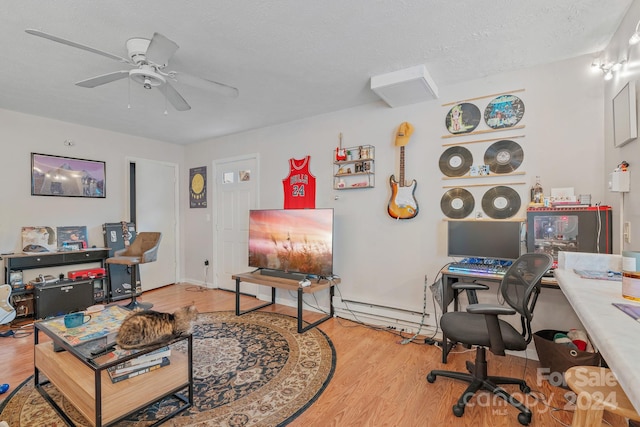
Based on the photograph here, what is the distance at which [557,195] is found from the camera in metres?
2.44

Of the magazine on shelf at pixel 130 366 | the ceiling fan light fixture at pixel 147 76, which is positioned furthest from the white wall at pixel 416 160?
the magazine on shelf at pixel 130 366

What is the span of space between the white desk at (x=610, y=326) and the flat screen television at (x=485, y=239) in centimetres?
75

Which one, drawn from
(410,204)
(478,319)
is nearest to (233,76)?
(410,204)

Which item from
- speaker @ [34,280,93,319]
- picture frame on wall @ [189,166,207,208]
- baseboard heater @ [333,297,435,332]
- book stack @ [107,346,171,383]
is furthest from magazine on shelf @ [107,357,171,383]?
picture frame on wall @ [189,166,207,208]

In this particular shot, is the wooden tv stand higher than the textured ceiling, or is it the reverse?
the textured ceiling

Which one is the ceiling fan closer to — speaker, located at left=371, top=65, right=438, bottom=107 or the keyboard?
speaker, located at left=371, top=65, right=438, bottom=107

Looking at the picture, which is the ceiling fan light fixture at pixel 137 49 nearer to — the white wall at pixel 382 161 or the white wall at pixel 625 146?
the white wall at pixel 382 161

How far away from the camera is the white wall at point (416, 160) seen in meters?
2.42

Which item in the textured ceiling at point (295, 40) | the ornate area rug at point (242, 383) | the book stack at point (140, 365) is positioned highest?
the textured ceiling at point (295, 40)

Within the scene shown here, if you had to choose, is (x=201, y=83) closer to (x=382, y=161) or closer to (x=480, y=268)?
(x=382, y=161)

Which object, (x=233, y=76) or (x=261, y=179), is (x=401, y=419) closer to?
(x=233, y=76)

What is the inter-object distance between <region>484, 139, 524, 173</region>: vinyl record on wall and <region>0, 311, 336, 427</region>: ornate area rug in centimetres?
222

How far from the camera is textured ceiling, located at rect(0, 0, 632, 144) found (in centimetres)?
184

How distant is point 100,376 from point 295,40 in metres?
2.35
